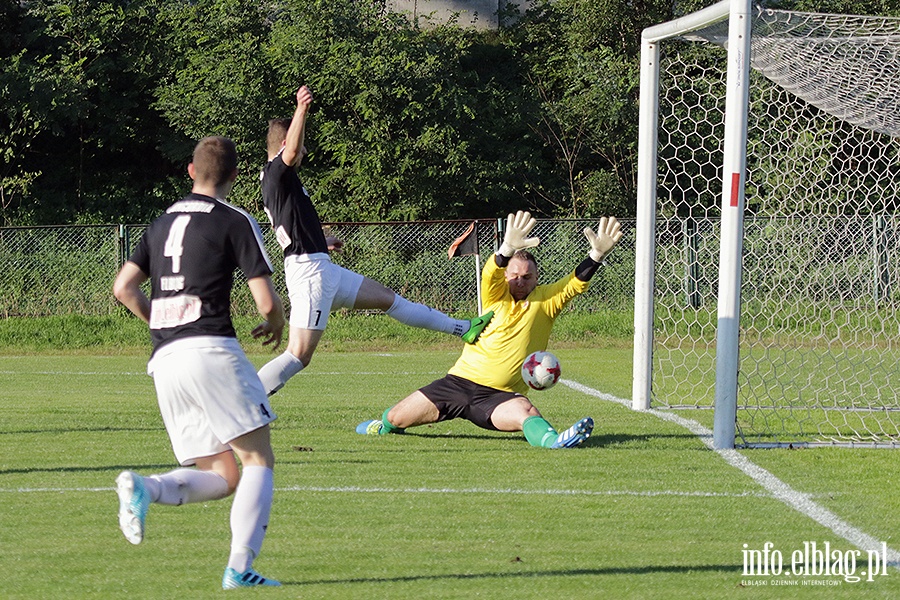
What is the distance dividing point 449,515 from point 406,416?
98.0 inches

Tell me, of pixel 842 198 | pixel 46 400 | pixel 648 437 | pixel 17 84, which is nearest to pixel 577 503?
pixel 648 437

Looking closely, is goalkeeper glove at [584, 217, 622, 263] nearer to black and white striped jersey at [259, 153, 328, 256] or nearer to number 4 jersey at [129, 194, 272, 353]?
black and white striped jersey at [259, 153, 328, 256]

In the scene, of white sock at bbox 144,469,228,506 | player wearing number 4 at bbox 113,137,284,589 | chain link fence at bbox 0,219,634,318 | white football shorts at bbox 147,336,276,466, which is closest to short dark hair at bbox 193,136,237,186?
player wearing number 4 at bbox 113,137,284,589

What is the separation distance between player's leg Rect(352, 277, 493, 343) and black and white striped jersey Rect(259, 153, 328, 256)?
423 millimetres

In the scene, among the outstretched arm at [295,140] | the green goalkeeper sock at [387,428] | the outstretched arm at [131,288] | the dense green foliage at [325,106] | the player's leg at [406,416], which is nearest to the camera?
the outstretched arm at [131,288]

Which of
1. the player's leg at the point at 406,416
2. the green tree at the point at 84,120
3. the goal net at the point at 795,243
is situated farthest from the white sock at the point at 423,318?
the green tree at the point at 84,120

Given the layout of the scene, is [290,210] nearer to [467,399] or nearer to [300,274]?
[300,274]

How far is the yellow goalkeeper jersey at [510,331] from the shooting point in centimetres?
779

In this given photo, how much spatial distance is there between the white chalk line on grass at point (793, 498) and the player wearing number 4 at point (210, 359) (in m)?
2.68

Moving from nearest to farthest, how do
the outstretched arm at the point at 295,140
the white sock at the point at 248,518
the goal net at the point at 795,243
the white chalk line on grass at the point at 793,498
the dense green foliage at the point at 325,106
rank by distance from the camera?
the white sock at the point at 248,518 → the white chalk line on grass at the point at 793,498 → the outstretched arm at the point at 295,140 → the goal net at the point at 795,243 → the dense green foliage at the point at 325,106

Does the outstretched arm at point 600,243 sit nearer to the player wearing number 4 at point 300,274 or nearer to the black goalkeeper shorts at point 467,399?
the player wearing number 4 at point 300,274

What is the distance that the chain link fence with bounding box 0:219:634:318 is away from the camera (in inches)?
790

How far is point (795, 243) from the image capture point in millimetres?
14305

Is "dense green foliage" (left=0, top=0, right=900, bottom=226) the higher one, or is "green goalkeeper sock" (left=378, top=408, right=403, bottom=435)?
"dense green foliage" (left=0, top=0, right=900, bottom=226)
